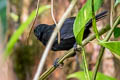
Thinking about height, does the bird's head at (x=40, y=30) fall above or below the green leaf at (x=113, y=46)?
below

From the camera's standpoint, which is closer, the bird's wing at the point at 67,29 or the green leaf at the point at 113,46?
the green leaf at the point at 113,46

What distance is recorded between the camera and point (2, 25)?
341 cm

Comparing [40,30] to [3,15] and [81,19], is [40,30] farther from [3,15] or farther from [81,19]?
[81,19]

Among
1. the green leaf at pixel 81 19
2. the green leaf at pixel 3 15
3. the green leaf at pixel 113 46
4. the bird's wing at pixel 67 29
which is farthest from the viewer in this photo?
the green leaf at pixel 3 15

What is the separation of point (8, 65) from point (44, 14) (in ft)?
3.16

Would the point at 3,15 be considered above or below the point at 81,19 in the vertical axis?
below

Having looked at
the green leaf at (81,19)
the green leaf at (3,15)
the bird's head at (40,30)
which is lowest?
the bird's head at (40,30)

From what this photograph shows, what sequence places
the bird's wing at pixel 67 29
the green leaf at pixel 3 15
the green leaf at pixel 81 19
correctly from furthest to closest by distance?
the green leaf at pixel 3 15 < the bird's wing at pixel 67 29 < the green leaf at pixel 81 19

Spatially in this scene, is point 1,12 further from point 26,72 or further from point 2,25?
point 26,72

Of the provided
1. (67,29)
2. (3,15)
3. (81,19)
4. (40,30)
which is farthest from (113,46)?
(3,15)

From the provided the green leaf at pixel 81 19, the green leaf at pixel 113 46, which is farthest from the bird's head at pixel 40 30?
the green leaf at pixel 113 46

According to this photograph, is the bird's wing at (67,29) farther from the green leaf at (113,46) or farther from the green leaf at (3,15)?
the green leaf at (113,46)

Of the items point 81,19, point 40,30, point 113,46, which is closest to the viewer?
point 113,46

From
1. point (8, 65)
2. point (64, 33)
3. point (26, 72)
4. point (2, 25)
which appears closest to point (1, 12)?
point (2, 25)
